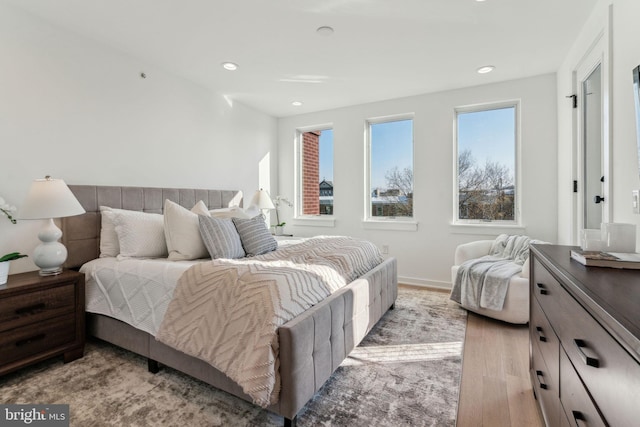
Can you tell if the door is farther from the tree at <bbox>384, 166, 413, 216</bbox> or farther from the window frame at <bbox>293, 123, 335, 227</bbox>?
the window frame at <bbox>293, 123, 335, 227</bbox>

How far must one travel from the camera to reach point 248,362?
140 centimetres

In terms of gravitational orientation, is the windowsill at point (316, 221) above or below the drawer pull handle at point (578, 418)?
above

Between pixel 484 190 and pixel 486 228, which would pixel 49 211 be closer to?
pixel 486 228

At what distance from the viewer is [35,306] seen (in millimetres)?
1960

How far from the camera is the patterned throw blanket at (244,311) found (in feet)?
4.58

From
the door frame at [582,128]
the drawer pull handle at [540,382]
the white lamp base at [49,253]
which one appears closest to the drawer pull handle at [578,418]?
the drawer pull handle at [540,382]

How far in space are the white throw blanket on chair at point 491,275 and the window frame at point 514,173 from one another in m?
0.39

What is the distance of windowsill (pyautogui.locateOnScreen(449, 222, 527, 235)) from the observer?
358 centimetres

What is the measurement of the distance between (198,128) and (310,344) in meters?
3.06

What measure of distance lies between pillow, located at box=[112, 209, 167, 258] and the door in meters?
3.57

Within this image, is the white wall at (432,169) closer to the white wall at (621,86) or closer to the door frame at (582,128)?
the door frame at (582,128)

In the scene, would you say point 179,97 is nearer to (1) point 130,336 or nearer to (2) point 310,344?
(1) point 130,336

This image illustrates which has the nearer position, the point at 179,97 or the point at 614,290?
the point at 614,290

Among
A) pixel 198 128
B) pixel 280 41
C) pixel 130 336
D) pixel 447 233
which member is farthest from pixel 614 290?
pixel 198 128
